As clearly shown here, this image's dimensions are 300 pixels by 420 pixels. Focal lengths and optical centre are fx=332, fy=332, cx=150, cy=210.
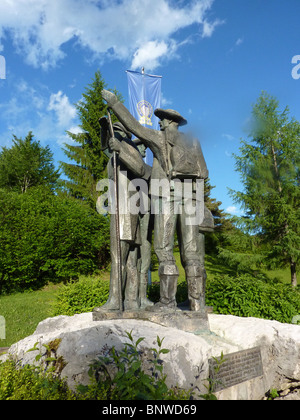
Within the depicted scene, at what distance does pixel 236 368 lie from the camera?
312cm

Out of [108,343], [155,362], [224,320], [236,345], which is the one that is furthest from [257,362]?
[108,343]

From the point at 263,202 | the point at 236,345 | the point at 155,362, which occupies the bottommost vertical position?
the point at 236,345

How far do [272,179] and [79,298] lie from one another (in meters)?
11.0

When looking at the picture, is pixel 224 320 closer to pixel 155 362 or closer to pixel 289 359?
pixel 289 359

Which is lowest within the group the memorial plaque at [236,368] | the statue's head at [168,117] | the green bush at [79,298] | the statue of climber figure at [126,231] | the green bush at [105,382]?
the green bush at [79,298]

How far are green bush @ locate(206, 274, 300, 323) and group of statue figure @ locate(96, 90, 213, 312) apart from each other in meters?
2.17

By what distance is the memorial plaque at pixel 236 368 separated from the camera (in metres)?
2.87

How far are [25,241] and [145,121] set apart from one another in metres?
7.82

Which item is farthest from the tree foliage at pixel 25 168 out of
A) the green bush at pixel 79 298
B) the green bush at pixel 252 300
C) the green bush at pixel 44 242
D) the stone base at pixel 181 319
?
the stone base at pixel 181 319

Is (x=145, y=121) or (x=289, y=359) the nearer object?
(x=289, y=359)

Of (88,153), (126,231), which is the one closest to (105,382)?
(126,231)

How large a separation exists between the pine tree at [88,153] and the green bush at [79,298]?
1150 centimetres

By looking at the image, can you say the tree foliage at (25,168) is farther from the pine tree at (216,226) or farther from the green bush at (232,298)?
the green bush at (232,298)

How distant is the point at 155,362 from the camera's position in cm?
251
